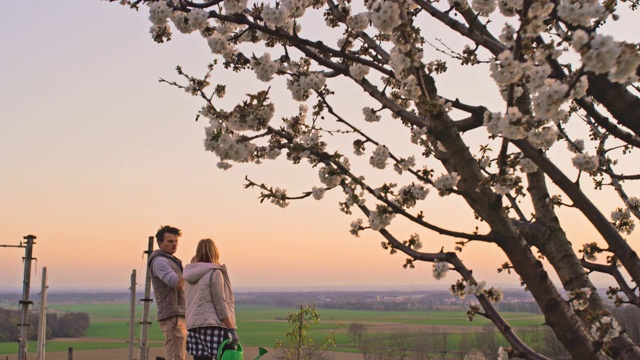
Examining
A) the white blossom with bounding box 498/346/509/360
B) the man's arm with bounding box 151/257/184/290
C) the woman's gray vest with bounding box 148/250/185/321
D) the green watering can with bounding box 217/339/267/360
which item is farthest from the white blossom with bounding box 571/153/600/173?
the woman's gray vest with bounding box 148/250/185/321

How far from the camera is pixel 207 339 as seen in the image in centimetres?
530

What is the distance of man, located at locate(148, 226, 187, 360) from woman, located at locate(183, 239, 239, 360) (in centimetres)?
42

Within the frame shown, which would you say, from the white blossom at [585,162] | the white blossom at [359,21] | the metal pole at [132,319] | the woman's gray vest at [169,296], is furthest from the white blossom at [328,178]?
the metal pole at [132,319]

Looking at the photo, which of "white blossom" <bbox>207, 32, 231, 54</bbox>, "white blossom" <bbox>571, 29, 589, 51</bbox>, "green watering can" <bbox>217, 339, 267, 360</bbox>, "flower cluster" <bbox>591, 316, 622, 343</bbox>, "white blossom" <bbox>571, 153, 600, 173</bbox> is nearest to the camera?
"white blossom" <bbox>571, 29, 589, 51</bbox>

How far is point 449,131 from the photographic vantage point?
107 inches

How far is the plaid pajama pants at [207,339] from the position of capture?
17.4 ft

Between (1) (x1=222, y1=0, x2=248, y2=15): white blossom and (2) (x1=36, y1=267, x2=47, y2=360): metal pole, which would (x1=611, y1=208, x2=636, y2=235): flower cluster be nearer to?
(1) (x1=222, y1=0, x2=248, y2=15): white blossom

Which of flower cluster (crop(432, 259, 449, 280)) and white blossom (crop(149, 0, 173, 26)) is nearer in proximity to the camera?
flower cluster (crop(432, 259, 449, 280))

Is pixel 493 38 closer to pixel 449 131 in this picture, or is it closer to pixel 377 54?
pixel 377 54

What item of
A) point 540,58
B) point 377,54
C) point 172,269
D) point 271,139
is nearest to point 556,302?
point 540,58

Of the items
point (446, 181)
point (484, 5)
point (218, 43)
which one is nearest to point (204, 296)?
point (218, 43)

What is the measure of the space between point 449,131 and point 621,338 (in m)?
1.16

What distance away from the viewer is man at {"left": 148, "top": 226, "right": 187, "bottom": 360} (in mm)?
5727

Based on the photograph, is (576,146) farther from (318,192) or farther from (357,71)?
(318,192)
